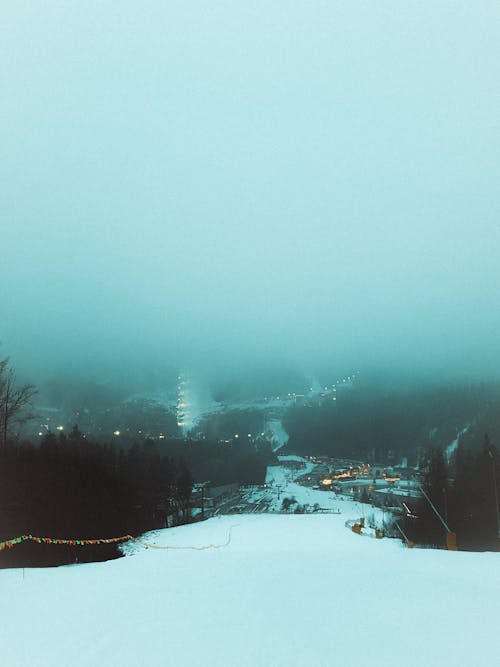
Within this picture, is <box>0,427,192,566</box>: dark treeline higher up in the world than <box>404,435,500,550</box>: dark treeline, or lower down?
higher up

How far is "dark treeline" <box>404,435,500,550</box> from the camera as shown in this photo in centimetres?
3391

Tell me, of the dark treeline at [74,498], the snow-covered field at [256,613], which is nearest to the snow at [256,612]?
the snow-covered field at [256,613]

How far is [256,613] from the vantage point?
6074 millimetres

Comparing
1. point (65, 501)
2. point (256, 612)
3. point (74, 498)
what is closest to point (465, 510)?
point (74, 498)

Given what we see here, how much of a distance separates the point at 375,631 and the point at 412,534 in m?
39.1

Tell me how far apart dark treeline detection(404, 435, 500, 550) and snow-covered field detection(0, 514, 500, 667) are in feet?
95.9

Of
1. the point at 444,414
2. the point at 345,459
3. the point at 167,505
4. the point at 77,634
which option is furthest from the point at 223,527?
the point at 444,414

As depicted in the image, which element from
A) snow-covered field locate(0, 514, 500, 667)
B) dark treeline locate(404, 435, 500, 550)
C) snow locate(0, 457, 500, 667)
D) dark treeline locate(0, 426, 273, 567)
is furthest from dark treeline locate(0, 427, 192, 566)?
dark treeline locate(404, 435, 500, 550)

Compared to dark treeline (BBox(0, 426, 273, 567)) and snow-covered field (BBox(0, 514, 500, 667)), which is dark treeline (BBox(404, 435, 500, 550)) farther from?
snow-covered field (BBox(0, 514, 500, 667))

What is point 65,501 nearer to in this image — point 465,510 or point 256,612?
point 256,612

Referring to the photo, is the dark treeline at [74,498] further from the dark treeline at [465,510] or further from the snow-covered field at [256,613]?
the dark treeline at [465,510]

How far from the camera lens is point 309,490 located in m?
95.0

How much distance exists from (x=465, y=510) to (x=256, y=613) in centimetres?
3884

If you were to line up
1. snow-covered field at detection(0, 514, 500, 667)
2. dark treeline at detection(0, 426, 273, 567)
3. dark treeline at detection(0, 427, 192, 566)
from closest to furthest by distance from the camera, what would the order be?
snow-covered field at detection(0, 514, 500, 667)
dark treeline at detection(0, 427, 192, 566)
dark treeline at detection(0, 426, 273, 567)
